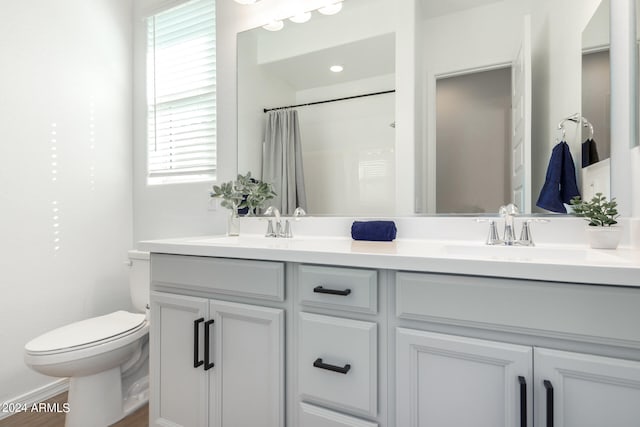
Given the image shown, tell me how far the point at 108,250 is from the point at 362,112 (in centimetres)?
189

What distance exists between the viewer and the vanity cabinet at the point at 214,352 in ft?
3.47

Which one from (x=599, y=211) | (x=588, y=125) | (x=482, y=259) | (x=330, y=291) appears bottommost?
(x=330, y=291)

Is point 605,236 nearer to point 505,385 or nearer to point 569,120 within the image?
point 569,120

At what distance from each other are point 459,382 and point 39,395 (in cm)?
223

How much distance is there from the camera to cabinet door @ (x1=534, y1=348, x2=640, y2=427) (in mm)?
660

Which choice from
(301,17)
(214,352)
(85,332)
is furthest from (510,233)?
(85,332)

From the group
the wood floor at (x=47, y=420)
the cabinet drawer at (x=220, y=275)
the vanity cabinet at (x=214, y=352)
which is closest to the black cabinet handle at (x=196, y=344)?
the vanity cabinet at (x=214, y=352)

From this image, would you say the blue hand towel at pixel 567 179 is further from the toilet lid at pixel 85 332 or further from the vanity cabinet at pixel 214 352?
the toilet lid at pixel 85 332

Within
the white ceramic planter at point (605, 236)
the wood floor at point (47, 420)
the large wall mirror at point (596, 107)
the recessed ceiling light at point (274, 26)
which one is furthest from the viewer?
the recessed ceiling light at point (274, 26)

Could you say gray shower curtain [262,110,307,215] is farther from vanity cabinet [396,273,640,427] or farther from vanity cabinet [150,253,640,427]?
vanity cabinet [396,273,640,427]

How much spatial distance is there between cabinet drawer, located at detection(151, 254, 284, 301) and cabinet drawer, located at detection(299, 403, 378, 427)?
0.34m

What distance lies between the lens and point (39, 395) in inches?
70.9

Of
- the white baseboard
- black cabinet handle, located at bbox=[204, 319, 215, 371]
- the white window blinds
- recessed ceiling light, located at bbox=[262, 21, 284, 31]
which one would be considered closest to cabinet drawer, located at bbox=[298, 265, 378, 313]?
black cabinet handle, located at bbox=[204, 319, 215, 371]

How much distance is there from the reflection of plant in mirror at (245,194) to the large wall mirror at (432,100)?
0.33 ft
